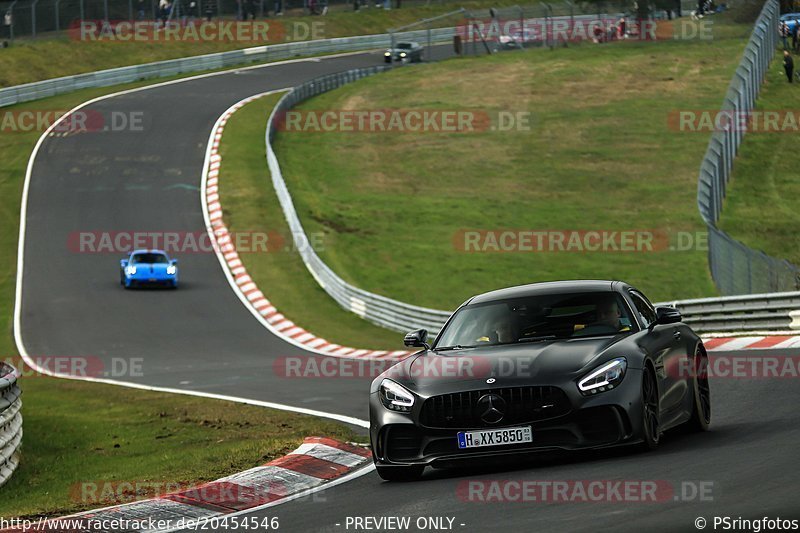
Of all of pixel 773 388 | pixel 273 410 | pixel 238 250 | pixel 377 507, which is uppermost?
pixel 377 507

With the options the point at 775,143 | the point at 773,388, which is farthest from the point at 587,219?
the point at 773,388

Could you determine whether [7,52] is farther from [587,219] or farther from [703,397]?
[703,397]

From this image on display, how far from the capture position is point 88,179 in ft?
158

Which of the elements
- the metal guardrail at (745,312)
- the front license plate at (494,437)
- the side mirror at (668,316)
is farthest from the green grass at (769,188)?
the front license plate at (494,437)

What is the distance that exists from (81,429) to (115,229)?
2597 centimetres

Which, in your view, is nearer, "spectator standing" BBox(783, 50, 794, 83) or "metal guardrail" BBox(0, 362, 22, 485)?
"metal guardrail" BBox(0, 362, 22, 485)

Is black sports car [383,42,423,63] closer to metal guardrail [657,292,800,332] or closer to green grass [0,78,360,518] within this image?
green grass [0,78,360,518]

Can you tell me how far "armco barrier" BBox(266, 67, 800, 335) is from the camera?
20.6m

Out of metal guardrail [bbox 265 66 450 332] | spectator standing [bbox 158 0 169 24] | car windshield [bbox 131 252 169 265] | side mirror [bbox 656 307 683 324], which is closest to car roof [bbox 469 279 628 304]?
side mirror [bbox 656 307 683 324]

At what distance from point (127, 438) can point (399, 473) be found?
6145 mm

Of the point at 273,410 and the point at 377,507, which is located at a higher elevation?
the point at 377,507

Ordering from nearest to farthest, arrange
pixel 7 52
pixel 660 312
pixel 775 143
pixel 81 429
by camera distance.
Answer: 1. pixel 660 312
2. pixel 81 429
3. pixel 775 143
4. pixel 7 52

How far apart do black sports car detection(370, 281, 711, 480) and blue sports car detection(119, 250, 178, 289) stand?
25.0m

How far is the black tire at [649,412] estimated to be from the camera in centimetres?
996
